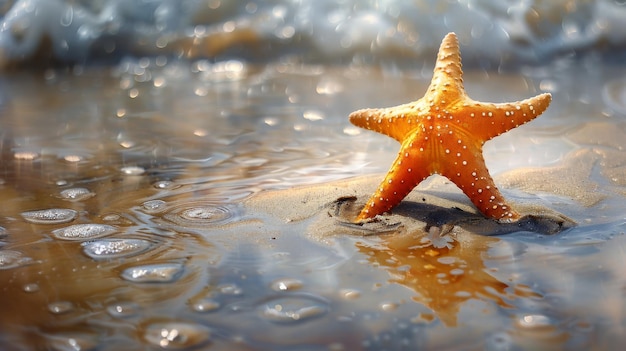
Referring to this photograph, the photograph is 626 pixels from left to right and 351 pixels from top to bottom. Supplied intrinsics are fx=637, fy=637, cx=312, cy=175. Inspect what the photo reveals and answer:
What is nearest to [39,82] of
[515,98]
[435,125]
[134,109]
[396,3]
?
[134,109]

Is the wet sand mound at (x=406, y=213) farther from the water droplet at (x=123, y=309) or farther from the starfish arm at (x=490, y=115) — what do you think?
the water droplet at (x=123, y=309)

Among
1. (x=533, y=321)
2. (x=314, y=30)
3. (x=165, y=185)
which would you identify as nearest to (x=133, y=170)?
(x=165, y=185)

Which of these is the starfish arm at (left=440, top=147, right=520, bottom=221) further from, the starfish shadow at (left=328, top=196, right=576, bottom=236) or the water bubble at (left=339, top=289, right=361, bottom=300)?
the water bubble at (left=339, top=289, right=361, bottom=300)

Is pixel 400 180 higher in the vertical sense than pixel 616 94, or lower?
lower

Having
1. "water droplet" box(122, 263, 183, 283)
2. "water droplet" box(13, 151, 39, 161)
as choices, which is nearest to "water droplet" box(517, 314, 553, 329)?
"water droplet" box(122, 263, 183, 283)

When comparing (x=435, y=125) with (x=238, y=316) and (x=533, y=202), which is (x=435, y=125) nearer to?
(x=533, y=202)

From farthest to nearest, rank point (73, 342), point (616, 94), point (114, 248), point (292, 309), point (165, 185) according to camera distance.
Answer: point (616, 94) → point (165, 185) → point (114, 248) → point (292, 309) → point (73, 342)

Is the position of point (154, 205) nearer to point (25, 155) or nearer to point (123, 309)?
point (123, 309)
